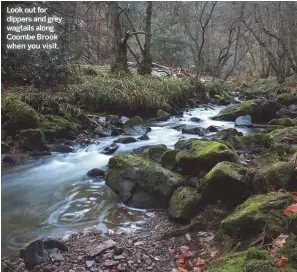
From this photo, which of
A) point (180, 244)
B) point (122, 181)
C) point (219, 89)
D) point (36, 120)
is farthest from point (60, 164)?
point (219, 89)

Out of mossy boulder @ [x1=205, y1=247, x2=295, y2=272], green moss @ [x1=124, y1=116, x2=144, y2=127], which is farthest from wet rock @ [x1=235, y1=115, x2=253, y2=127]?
mossy boulder @ [x1=205, y1=247, x2=295, y2=272]

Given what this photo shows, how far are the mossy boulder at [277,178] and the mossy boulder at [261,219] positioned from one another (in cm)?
42

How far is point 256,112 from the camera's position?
10.5 metres

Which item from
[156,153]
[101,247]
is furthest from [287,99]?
[101,247]

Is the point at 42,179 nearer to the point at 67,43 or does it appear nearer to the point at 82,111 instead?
the point at 82,111

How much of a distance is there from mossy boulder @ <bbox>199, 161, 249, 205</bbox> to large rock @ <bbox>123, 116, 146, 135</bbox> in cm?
471

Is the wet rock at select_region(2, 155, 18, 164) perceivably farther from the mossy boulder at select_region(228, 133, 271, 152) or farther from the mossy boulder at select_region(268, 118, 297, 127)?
the mossy boulder at select_region(268, 118, 297, 127)

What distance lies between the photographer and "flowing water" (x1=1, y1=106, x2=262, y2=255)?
387 cm

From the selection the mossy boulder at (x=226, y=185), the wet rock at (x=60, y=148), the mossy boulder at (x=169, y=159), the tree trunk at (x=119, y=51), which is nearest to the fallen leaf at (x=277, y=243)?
the mossy boulder at (x=226, y=185)

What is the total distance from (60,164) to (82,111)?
2.88 metres

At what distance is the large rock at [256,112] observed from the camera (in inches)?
413

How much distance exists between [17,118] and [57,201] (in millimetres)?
2917

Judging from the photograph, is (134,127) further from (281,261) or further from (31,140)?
(281,261)

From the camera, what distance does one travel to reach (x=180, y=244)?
338 cm
